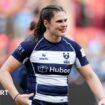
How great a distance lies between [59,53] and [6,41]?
747 centimetres

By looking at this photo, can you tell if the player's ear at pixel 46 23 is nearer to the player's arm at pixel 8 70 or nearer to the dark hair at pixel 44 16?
the dark hair at pixel 44 16

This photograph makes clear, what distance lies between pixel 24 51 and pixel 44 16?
0.37 m

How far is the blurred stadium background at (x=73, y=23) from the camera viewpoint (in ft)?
43.6

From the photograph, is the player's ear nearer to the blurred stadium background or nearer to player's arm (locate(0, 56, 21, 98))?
player's arm (locate(0, 56, 21, 98))

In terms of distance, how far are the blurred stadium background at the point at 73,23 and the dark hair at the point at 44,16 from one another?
4984mm

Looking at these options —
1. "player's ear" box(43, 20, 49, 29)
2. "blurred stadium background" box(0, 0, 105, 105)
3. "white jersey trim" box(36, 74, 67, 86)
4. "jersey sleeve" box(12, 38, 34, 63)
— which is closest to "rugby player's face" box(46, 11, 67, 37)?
"player's ear" box(43, 20, 49, 29)

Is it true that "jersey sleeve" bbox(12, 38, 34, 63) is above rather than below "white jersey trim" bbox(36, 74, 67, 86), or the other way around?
above

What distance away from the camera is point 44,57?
600cm

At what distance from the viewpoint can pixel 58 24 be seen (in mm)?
5918

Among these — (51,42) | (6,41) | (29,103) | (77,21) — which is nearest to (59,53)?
(51,42)

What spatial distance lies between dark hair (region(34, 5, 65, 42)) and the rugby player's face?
41mm

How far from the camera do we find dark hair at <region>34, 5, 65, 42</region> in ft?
19.7

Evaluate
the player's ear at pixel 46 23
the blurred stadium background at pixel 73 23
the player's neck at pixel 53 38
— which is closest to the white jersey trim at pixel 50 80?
the player's neck at pixel 53 38

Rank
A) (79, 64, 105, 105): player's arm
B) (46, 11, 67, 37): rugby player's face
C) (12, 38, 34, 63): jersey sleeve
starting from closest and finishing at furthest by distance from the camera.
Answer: (46, 11, 67, 37): rugby player's face, (12, 38, 34, 63): jersey sleeve, (79, 64, 105, 105): player's arm
